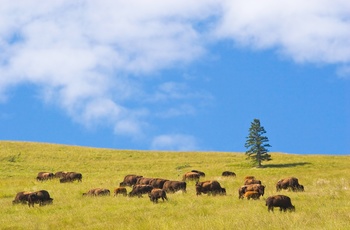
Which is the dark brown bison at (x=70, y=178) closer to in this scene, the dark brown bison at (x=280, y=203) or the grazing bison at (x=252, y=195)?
the grazing bison at (x=252, y=195)

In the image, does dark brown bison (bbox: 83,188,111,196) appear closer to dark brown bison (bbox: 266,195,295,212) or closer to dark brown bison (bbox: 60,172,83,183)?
dark brown bison (bbox: 266,195,295,212)

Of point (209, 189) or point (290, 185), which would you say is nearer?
point (209, 189)

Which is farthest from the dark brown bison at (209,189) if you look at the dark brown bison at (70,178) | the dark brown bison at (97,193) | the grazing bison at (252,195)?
the dark brown bison at (70,178)

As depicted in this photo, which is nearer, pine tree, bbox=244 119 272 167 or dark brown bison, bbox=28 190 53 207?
dark brown bison, bbox=28 190 53 207

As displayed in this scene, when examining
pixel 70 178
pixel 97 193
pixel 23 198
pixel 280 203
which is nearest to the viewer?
pixel 280 203

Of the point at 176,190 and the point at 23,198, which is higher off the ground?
the point at 176,190

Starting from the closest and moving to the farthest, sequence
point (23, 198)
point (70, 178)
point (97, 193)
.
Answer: point (23, 198) < point (97, 193) < point (70, 178)

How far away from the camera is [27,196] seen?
24250 millimetres

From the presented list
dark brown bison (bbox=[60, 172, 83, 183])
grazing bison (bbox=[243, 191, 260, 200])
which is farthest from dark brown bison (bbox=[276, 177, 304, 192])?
dark brown bison (bbox=[60, 172, 83, 183])

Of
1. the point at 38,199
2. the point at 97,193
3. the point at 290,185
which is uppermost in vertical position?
the point at 290,185

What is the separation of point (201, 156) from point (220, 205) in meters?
55.2

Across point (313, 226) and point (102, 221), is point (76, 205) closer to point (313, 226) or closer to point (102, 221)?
point (102, 221)

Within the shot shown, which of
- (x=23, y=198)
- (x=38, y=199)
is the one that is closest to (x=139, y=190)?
(x=38, y=199)

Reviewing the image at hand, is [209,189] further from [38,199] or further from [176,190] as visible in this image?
[38,199]
